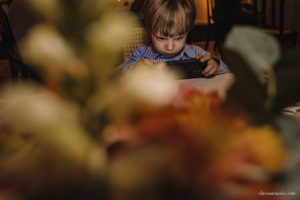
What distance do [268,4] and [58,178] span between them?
4904 millimetres

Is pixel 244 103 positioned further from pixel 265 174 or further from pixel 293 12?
pixel 293 12

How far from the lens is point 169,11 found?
123 centimetres

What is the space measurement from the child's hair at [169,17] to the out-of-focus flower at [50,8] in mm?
1089

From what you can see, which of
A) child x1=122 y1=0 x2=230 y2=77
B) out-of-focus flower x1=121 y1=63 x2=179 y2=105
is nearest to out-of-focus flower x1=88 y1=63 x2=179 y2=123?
out-of-focus flower x1=121 y1=63 x2=179 y2=105

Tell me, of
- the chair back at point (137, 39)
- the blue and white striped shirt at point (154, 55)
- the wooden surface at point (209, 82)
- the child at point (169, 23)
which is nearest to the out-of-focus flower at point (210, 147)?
the wooden surface at point (209, 82)

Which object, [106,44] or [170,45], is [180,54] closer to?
[170,45]

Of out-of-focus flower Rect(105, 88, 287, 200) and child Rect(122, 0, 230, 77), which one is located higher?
out-of-focus flower Rect(105, 88, 287, 200)

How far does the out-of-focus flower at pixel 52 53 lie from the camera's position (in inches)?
5.8

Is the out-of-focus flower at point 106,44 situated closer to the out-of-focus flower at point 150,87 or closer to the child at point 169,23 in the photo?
the out-of-focus flower at point 150,87

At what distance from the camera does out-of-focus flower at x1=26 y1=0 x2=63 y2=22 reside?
0.52 feet

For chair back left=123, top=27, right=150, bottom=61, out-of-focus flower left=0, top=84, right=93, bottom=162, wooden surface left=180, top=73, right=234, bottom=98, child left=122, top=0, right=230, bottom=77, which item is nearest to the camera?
out-of-focus flower left=0, top=84, right=93, bottom=162

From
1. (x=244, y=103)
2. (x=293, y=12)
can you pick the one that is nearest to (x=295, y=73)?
(x=244, y=103)

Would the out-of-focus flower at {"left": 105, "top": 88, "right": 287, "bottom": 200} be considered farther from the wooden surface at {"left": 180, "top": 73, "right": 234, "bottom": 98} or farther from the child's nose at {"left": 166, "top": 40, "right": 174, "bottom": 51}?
the child's nose at {"left": 166, "top": 40, "right": 174, "bottom": 51}

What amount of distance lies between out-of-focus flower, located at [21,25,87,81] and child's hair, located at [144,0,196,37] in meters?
1.10
